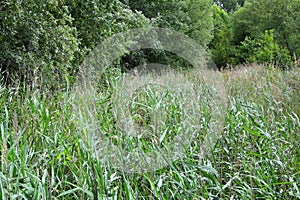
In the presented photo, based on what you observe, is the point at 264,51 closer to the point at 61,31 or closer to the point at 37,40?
the point at 61,31

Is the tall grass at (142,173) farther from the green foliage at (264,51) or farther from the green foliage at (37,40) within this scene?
the green foliage at (264,51)

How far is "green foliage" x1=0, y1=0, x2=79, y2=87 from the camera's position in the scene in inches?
174

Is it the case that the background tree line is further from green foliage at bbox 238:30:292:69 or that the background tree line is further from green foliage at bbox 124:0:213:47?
green foliage at bbox 238:30:292:69

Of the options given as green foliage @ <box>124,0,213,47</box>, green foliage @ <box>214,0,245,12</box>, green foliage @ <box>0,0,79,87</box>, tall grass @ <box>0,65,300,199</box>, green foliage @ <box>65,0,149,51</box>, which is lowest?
tall grass @ <box>0,65,300,199</box>

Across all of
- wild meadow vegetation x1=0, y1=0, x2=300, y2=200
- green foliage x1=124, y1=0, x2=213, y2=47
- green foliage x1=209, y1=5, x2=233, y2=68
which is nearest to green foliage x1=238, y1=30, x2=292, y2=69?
green foliage x1=209, y1=5, x2=233, y2=68

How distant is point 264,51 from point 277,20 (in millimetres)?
3303

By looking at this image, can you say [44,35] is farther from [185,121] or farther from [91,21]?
[185,121]

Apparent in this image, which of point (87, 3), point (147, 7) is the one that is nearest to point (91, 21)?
point (87, 3)

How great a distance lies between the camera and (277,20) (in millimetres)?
17766

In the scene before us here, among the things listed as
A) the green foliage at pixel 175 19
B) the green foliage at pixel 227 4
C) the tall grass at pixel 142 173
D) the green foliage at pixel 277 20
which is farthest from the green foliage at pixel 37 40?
the green foliage at pixel 227 4

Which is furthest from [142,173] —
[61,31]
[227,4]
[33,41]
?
[227,4]

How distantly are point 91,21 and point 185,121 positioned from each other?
421 cm

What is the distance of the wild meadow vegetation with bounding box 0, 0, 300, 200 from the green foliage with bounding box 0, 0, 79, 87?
0.02m

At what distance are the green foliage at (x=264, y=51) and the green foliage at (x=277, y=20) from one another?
91 centimetres
